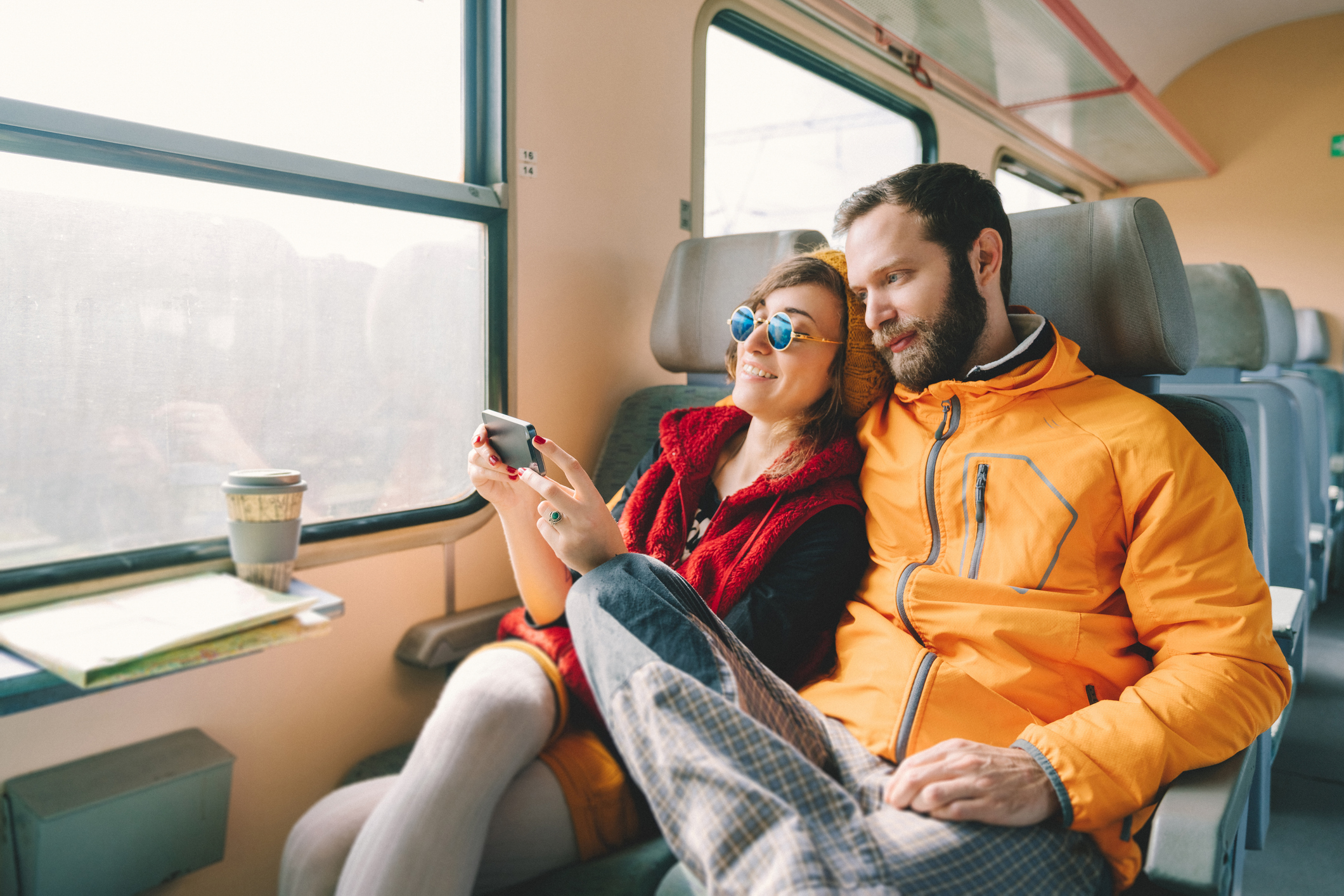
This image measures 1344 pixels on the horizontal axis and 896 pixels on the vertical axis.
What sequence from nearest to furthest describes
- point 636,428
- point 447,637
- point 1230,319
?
point 447,637, point 636,428, point 1230,319

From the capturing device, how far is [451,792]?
1.17m

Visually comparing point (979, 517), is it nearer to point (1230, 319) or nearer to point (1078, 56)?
point (1230, 319)

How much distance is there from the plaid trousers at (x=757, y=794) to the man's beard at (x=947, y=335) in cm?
61

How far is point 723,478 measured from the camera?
167 centimetres

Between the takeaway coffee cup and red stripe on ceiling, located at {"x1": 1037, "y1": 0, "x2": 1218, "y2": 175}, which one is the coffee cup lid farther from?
red stripe on ceiling, located at {"x1": 1037, "y1": 0, "x2": 1218, "y2": 175}

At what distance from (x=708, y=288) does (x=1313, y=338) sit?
5.34m

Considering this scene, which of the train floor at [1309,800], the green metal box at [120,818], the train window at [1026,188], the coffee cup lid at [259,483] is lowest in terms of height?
the train floor at [1309,800]

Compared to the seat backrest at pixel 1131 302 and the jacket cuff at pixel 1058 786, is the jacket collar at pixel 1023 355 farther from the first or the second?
the jacket cuff at pixel 1058 786

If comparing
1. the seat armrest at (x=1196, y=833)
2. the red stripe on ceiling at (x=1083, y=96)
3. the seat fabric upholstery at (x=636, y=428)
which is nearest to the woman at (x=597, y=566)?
the seat fabric upholstery at (x=636, y=428)

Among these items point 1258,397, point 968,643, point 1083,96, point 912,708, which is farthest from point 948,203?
A: point 1083,96

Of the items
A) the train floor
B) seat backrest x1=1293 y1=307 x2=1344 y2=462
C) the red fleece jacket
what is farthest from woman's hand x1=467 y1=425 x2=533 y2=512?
seat backrest x1=1293 y1=307 x2=1344 y2=462

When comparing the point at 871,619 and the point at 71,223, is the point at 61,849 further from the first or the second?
the point at 871,619

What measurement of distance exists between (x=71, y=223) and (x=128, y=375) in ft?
0.87

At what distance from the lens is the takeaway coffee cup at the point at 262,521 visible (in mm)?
1441
